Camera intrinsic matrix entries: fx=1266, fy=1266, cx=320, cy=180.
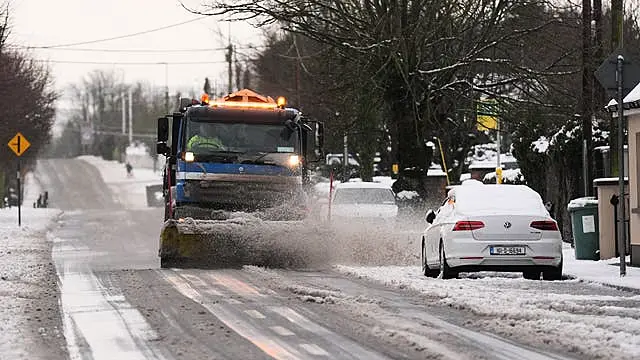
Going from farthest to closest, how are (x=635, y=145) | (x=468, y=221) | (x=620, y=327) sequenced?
(x=635, y=145) → (x=468, y=221) → (x=620, y=327)

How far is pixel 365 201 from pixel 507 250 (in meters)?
16.7

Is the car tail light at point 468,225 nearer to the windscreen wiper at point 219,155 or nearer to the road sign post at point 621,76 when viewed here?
the road sign post at point 621,76

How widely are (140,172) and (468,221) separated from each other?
116107 mm

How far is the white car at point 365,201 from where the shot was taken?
3438 cm

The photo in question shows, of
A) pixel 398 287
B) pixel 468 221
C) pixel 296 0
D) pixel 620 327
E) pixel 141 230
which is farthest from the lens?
pixel 141 230

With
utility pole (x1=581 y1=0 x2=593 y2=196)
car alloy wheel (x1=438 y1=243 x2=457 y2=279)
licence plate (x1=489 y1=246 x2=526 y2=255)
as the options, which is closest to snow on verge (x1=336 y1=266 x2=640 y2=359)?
car alloy wheel (x1=438 y1=243 x2=457 y2=279)

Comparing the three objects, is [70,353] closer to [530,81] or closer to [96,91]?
[530,81]

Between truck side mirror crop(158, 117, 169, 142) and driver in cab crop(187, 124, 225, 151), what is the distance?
0.56 metres

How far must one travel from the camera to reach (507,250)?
18594 mm

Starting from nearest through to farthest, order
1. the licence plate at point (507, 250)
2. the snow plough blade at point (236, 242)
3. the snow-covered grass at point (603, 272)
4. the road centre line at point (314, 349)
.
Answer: the road centre line at point (314, 349), the snow-covered grass at point (603, 272), the licence plate at point (507, 250), the snow plough blade at point (236, 242)

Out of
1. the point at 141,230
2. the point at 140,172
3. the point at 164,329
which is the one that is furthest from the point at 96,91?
the point at 164,329

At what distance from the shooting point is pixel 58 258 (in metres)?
26.5

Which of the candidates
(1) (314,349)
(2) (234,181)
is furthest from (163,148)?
(1) (314,349)

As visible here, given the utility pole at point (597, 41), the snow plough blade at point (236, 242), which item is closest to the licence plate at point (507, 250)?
the snow plough blade at point (236, 242)
